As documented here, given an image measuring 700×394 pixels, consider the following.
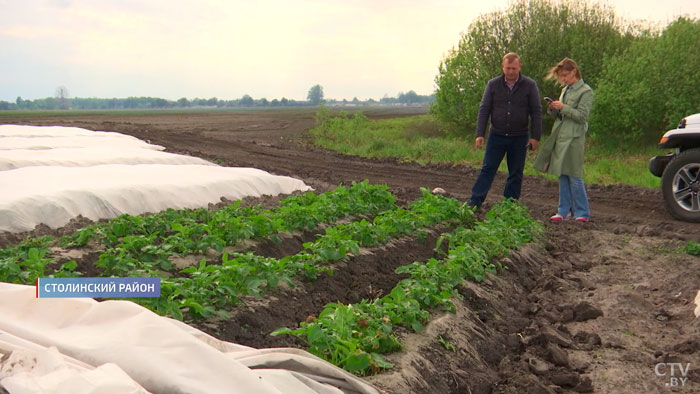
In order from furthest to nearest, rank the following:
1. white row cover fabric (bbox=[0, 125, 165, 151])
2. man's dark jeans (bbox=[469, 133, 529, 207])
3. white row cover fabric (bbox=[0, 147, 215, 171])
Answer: white row cover fabric (bbox=[0, 125, 165, 151]) → white row cover fabric (bbox=[0, 147, 215, 171]) → man's dark jeans (bbox=[469, 133, 529, 207])

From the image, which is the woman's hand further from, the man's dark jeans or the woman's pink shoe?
the woman's pink shoe

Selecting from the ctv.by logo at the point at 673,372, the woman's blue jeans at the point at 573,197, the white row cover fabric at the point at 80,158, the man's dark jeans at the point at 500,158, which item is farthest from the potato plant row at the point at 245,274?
the white row cover fabric at the point at 80,158

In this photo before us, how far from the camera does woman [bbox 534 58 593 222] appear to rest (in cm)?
814

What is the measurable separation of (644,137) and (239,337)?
1730cm

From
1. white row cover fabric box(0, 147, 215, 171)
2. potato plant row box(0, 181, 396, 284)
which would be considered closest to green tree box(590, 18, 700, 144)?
white row cover fabric box(0, 147, 215, 171)

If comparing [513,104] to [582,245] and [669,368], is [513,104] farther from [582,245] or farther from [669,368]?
[669,368]

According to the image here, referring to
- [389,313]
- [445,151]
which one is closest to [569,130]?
[389,313]

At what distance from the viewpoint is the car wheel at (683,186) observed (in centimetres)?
860

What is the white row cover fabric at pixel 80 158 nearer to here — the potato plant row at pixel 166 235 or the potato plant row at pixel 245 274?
the potato plant row at pixel 166 235

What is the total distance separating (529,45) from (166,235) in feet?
59.1

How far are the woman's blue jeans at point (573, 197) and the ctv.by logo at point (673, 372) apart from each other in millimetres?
4483

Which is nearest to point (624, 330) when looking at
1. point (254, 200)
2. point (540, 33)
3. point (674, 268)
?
point (674, 268)

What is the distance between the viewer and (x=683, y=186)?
892 centimetres

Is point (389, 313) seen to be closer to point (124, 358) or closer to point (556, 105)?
point (124, 358)
